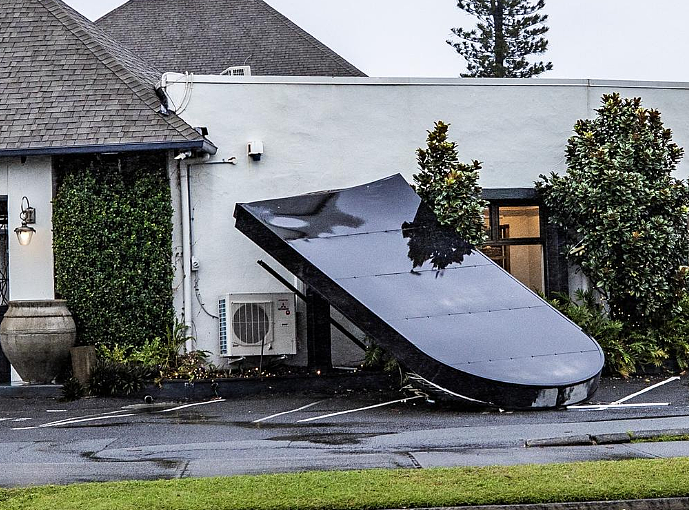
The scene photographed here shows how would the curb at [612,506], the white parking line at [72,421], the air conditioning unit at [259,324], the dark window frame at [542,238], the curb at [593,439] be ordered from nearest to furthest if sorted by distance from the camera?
the curb at [612,506]
the curb at [593,439]
the white parking line at [72,421]
the air conditioning unit at [259,324]
the dark window frame at [542,238]

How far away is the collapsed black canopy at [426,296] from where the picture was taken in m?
10.8

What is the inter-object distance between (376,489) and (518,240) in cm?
993

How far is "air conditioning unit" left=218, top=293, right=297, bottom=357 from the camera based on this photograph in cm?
1433

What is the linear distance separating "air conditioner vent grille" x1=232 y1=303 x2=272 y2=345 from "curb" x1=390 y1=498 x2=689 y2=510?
26.7 feet

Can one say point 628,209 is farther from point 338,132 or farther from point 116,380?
point 116,380

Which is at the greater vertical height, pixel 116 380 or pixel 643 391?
pixel 116 380

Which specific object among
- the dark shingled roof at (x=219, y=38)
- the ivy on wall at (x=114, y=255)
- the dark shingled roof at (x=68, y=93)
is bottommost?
the ivy on wall at (x=114, y=255)

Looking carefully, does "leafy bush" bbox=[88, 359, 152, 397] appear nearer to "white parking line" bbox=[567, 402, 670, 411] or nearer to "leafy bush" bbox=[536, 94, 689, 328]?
"white parking line" bbox=[567, 402, 670, 411]

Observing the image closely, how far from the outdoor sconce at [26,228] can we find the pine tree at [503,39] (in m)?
24.2

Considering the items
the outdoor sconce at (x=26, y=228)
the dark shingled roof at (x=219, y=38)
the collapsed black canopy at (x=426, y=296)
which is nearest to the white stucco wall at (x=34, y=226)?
the outdoor sconce at (x=26, y=228)

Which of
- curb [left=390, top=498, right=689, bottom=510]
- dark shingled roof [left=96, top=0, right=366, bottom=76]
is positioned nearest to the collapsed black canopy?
curb [left=390, top=498, right=689, bottom=510]

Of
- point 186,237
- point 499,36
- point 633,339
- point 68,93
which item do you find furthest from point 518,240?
point 499,36

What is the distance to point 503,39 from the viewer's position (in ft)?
120

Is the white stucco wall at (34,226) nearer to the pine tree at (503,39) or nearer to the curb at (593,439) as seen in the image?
the curb at (593,439)
